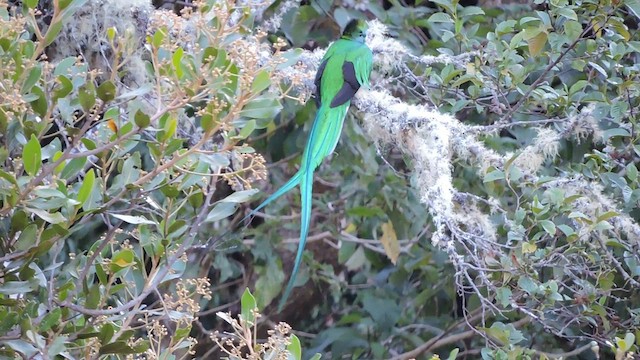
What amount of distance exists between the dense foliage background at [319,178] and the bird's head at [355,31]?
0.05 meters

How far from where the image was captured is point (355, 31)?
2115 mm

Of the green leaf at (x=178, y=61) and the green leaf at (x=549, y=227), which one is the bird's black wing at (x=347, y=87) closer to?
the green leaf at (x=549, y=227)

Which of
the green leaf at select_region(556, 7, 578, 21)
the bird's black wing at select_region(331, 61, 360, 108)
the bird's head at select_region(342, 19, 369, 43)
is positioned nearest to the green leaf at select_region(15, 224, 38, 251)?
the bird's black wing at select_region(331, 61, 360, 108)

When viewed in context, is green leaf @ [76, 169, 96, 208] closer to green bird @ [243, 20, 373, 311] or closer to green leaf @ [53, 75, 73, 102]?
A: green leaf @ [53, 75, 73, 102]

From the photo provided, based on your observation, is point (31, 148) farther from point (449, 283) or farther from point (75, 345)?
point (449, 283)

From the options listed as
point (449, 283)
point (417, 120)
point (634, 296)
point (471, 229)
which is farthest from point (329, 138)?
point (449, 283)

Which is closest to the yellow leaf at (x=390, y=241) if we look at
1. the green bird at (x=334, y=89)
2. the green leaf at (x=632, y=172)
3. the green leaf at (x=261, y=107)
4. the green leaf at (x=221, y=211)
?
the green bird at (x=334, y=89)

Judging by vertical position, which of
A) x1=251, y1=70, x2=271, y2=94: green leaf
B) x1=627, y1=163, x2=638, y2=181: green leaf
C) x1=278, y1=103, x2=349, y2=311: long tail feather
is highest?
x1=251, y1=70, x2=271, y2=94: green leaf

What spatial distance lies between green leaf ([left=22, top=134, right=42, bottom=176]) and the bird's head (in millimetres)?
1023

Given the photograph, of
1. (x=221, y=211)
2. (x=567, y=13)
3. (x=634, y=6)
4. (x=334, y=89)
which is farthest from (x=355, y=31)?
(x=221, y=211)

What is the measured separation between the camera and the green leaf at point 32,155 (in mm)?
1199

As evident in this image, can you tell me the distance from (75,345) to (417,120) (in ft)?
2.65

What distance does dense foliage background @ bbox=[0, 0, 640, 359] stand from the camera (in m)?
1.29

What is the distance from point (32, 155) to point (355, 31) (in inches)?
41.2
